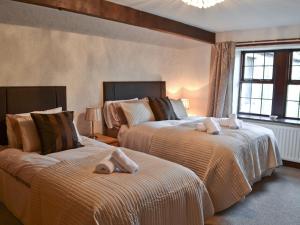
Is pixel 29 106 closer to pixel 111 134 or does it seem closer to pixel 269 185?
pixel 111 134

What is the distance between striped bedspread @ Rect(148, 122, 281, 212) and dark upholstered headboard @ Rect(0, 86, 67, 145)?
4.44ft

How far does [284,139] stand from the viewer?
413cm

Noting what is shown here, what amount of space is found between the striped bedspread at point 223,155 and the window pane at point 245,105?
1.37 meters

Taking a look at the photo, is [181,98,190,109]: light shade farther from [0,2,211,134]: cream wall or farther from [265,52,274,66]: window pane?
[265,52,274,66]: window pane

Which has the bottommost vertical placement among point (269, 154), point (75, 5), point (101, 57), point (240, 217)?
point (240, 217)

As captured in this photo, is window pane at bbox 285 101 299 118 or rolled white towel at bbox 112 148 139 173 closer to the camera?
rolled white towel at bbox 112 148 139 173

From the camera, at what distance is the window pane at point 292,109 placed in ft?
14.2

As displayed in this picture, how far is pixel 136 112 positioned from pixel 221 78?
177 cm

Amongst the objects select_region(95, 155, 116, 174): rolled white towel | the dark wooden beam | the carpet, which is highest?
the dark wooden beam

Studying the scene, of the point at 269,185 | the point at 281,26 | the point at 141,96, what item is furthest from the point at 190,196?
the point at 281,26

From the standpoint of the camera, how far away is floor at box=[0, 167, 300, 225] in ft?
8.20

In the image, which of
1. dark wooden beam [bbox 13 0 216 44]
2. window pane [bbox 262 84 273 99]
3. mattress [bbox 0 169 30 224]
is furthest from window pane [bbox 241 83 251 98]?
mattress [bbox 0 169 30 224]

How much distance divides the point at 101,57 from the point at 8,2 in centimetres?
151

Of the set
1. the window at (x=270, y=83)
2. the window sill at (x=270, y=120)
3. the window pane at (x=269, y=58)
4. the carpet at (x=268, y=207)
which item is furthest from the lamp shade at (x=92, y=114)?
the window pane at (x=269, y=58)
